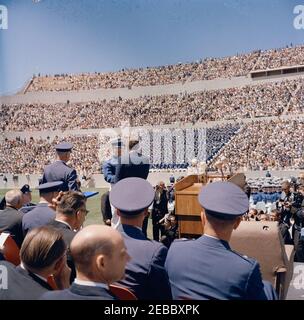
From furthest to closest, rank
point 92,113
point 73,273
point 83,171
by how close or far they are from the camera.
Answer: point 92,113 < point 83,171 < point 73,273

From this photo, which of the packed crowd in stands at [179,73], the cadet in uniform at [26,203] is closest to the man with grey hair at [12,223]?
the cadet in uniform at [26,203]

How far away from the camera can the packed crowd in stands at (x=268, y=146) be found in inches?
953

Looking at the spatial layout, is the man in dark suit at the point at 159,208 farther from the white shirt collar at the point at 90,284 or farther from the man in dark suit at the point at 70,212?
the white shirt collar at the point at 90,284

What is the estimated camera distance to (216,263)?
7.20ft

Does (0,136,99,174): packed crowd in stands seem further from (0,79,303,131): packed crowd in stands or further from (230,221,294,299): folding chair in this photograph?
(230,221,294,299): folding chair

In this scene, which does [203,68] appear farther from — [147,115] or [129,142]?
[129,142]

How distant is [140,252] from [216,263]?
0.46m

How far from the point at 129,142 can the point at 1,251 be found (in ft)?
6.98

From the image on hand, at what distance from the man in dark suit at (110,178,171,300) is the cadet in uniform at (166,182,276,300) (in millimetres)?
77

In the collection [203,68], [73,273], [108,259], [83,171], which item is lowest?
[83,171]

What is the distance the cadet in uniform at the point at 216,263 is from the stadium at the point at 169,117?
18733 mm

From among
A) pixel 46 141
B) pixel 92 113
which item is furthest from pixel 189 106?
pixel 46 141

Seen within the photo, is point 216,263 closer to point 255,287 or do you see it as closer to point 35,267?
point 255,287

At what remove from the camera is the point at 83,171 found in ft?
93.6
